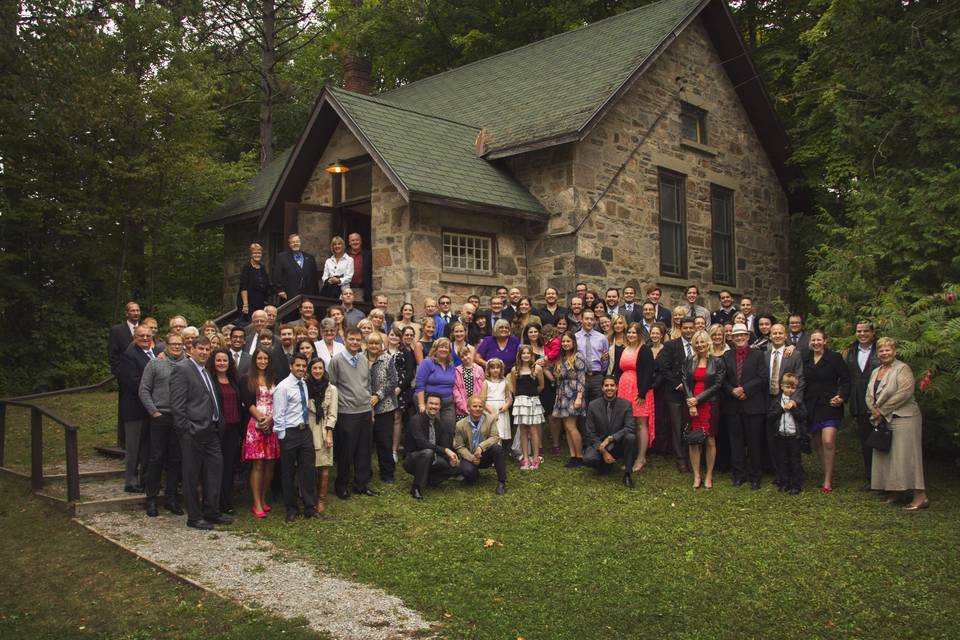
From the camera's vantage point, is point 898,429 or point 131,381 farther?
point 131,381

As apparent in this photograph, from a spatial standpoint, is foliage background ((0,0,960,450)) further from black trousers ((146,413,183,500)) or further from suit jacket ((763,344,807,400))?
black trousers ((146,413,183,500))

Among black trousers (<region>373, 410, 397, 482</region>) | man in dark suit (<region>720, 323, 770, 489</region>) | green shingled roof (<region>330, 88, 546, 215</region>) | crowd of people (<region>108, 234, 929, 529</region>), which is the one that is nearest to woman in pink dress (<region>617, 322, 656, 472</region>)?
crowd of people (<region>108, 234, 929, 529</region>)

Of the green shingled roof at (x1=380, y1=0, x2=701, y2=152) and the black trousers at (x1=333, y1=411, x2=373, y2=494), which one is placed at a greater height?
the green shingled roof at (x1=380, y1=0, x2=701, y2=152)

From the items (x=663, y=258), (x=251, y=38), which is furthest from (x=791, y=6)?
(x=251, y=38)

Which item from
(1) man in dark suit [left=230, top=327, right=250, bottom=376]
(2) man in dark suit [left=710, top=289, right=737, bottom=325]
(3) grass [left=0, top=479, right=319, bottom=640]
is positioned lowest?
(3) grass [left=0, top=479, right=319, bottom=640]

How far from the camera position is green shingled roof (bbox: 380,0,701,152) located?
48.9 feet

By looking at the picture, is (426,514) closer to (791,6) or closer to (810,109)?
(810,109)

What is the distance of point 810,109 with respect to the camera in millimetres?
19203

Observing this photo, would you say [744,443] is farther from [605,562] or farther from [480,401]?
[605,562]

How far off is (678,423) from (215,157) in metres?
16.2

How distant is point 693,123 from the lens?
17.3 meters

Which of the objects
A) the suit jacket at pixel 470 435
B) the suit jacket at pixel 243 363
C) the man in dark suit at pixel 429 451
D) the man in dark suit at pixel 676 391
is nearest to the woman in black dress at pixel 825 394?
the man in dark suit at pixel 676 391

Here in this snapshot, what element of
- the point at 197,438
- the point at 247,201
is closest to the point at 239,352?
the point at 197,438

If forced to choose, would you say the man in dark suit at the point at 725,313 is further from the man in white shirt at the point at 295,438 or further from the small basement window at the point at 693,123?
the man in white shirt at the point at 295,438
